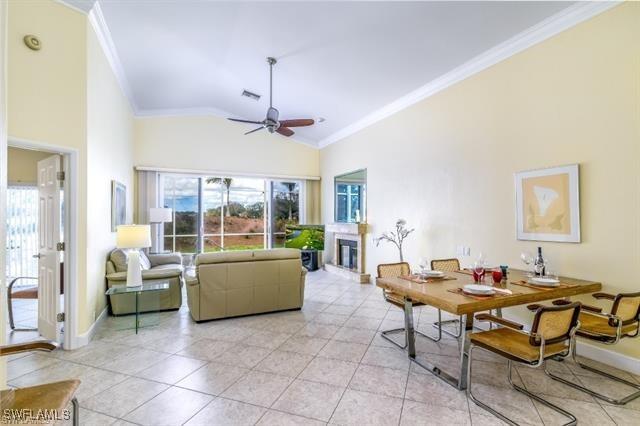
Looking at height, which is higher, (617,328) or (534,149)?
(534,149)

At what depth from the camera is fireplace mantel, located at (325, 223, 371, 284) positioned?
6.41 m

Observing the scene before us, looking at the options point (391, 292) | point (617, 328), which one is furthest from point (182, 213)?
point (617, 328)

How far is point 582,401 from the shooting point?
226 centimetres

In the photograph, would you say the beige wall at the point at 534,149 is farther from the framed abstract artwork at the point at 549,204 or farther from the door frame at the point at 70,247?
the door frame at the point at 70,247

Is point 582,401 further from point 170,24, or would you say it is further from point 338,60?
point 170,24

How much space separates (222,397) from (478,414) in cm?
188

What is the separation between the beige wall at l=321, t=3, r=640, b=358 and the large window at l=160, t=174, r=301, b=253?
3.56 meters

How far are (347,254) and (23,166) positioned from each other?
20.7 ft

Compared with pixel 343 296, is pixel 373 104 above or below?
above

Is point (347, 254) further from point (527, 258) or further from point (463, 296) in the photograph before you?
point (463, 296)

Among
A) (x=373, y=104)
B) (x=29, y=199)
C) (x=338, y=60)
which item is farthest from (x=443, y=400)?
(x=29, y=199)

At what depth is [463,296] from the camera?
2.45 meters

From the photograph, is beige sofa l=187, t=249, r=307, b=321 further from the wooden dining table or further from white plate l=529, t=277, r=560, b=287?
white plate l=529, t=277, r=560, b=287

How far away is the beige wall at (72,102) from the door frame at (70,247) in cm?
5
